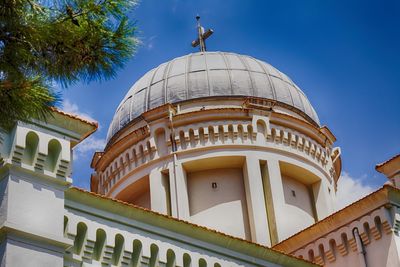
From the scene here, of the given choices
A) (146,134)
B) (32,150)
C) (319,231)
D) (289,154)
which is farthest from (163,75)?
(32,150)

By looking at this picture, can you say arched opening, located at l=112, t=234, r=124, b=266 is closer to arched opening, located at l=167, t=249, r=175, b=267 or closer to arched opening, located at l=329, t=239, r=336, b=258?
arched opening, located at l=167, t=249, r=175, b=267

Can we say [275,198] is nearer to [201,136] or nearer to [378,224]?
[201,136]

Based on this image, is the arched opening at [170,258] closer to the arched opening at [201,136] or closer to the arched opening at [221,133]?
the arched opening at [201,136]

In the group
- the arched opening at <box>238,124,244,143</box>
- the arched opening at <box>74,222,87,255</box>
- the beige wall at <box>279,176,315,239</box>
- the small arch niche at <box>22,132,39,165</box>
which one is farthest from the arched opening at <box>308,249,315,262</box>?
the small arch niche at <box>22,132,39,165</box>

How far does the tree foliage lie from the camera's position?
25.7 feet

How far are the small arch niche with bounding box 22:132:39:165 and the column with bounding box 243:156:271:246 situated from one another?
9753 mm

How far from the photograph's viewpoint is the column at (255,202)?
22.4 metres

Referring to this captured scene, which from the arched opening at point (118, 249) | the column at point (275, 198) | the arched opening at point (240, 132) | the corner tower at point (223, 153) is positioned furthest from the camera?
the arched opening at point (240, 132)

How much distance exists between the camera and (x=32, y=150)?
13.7 m

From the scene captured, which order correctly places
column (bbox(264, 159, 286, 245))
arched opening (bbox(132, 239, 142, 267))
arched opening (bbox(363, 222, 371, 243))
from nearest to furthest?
arched opening (bbox(132, 239, 142, 267)) → arched opening (bbox(363, 222, 371, 243)) → column (bbox(264, 159, 286, 245))

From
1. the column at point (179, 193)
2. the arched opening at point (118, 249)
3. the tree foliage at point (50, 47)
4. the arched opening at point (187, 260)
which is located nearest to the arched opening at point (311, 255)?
the arched opening at point (187, 260)

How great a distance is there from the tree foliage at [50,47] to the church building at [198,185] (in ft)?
16.8

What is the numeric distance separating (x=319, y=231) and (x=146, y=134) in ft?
24.2

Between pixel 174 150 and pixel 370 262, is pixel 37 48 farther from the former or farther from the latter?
pixel 174 150
